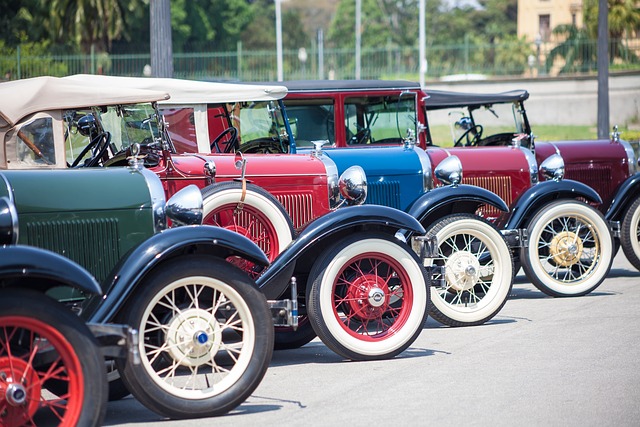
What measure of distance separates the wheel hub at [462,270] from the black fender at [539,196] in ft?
4.57

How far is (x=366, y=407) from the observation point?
5316 mm

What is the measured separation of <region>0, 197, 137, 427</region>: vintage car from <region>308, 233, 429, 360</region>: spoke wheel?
82.3 inches

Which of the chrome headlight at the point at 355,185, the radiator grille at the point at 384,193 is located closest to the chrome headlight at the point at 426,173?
the radiator grille at the point at 384,193

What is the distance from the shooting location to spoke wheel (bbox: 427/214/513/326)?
7.85 meters

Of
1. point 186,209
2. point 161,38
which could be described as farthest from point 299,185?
point 161,38

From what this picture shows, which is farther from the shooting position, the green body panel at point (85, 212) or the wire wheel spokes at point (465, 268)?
the wire wheel spokes at point (465, 268)

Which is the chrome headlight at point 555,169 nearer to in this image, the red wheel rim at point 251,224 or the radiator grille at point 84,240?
the red wheel rim at point 251,224

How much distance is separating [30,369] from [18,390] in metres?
0.11

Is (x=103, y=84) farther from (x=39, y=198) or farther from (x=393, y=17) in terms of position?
(x=393, y=17)

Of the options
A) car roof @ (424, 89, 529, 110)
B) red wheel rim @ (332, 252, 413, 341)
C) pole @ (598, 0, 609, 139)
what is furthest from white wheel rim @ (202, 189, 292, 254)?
pole @ (598, 0, 609, 139)

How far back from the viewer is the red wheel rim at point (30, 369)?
438 cm

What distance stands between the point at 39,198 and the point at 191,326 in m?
1.11

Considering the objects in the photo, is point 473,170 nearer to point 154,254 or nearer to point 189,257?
point 189,257

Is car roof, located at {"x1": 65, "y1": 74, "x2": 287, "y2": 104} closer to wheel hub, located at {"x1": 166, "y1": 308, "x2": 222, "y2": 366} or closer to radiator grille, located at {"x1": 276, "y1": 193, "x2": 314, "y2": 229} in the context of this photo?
radiator grille, located at {"x1": 276, "y1": 193, "x2": 314, "y2": 229}
